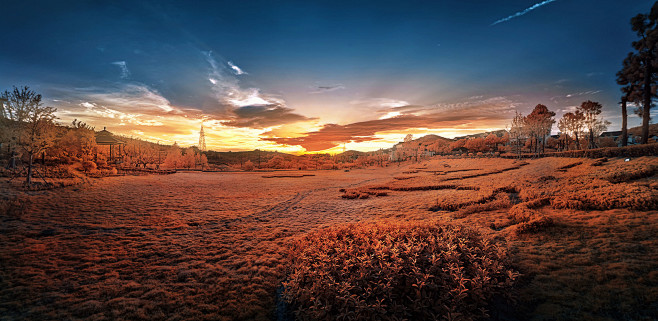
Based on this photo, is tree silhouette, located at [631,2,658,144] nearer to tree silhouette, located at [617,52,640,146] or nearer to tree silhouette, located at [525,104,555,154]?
tree silhouette, located at [617,52,640,146]

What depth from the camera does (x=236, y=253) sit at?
8.73m

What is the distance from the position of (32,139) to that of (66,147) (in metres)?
16.5

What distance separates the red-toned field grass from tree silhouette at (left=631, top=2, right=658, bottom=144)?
32245 mm

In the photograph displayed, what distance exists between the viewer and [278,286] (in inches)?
249

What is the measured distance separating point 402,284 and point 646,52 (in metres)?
54.8

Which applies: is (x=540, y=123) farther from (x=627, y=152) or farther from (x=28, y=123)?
(x=28, y=123)

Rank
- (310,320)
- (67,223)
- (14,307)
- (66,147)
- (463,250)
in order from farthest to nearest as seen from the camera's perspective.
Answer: (66,147) < (67,223) < (463,250) < (14,307) < (310,320)

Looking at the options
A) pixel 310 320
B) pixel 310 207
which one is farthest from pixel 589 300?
pixel 310 207

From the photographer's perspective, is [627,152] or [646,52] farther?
[646,52]

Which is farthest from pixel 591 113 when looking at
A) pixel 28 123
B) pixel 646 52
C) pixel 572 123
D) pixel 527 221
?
pixel 28 123

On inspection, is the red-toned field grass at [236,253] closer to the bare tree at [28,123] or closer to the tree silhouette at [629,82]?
the bare tree at [28,123]

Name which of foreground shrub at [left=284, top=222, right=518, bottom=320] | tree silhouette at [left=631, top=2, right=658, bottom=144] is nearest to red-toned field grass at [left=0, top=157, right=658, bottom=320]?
foreground shrub at [left=284, top=222, right=518, bottom=320]

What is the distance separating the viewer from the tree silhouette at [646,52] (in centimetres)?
3152

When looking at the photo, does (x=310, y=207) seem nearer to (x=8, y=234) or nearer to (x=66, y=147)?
(x=8, y=234)
